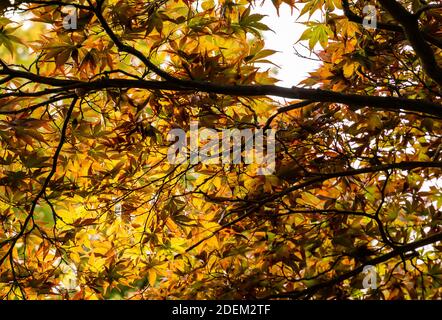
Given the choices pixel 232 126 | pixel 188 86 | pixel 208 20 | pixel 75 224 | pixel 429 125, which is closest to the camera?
pixel 188 86

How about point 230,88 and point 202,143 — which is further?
point 202,143

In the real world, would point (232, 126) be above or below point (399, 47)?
below

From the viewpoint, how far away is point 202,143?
1727 mm

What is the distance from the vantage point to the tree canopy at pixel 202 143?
1403 mm

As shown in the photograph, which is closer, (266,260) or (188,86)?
(188,86)

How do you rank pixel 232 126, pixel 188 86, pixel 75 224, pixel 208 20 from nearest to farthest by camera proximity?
1. pixel 188 86
2. pixel 208 20
3. pixel 232 126
4. pixel 75 224

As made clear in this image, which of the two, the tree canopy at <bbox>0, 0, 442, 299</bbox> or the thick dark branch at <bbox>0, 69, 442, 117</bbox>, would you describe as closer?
the thick dark branch at <bbox>0, 69, 442, 117</bbox>

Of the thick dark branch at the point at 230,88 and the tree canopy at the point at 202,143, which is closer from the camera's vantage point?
the thick dark branch at the point at 230,88

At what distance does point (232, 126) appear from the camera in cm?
160

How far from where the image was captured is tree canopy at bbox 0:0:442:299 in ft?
4.60

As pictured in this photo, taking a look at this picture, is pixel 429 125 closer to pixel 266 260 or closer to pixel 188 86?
pixel 266 260

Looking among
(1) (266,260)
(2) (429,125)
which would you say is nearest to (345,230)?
(1) (266,260)

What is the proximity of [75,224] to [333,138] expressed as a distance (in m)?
0.87
